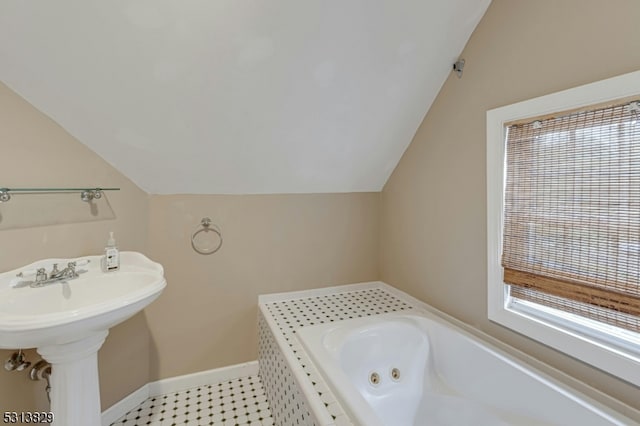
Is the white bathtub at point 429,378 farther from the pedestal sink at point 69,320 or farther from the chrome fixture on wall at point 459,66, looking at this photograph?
the chrome fixture on wall at point 459,66

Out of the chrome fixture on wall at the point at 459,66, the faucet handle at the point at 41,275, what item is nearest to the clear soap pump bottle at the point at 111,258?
the faucet handle at the point at 41,275

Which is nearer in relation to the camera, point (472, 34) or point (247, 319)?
point (472, 34)

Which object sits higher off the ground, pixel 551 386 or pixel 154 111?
pixel 154 111

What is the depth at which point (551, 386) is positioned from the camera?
132cm

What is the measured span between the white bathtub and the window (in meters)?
0.19

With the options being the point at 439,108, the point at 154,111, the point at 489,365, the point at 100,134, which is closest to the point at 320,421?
the point at 489,365

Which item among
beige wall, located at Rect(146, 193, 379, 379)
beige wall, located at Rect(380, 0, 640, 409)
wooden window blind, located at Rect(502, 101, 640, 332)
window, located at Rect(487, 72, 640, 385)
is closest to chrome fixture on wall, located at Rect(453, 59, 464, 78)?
beige wall, located at Rect(380, 0, 640, 409)

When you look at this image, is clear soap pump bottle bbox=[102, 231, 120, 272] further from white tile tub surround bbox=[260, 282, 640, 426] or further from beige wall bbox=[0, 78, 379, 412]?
white tile tub surround bbox=[260, 282, 640, 426]

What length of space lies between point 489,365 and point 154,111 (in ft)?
6.81

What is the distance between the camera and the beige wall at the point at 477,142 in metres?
1.22

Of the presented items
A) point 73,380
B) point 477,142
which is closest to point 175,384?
point 73,380

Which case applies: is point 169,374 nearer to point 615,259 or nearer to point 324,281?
point 324,281

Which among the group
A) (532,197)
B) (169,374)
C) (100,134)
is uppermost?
(100,134)

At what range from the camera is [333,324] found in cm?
191
